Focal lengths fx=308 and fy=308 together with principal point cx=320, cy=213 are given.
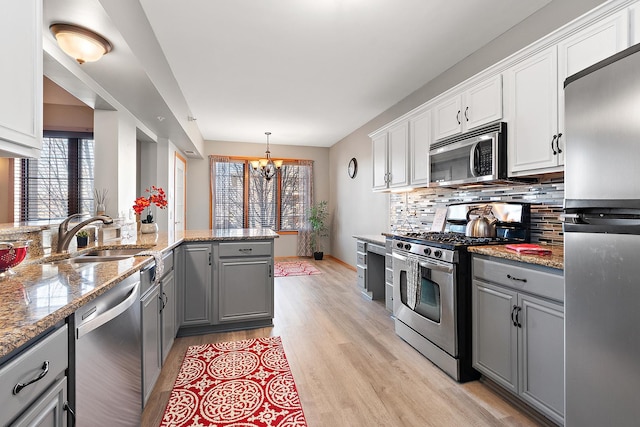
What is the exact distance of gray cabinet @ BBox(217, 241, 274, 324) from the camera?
9.37 ft

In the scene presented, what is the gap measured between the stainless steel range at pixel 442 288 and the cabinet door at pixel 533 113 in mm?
464

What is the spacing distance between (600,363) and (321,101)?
395cm

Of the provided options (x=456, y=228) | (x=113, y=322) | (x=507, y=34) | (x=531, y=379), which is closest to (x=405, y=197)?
(x=456, y=228)

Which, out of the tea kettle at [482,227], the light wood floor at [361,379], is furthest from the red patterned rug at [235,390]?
the tea kettle at [482,227]

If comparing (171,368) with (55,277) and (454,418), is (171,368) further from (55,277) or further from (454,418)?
(454,418)

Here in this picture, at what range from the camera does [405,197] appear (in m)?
4.13

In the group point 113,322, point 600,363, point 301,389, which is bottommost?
point 301,389

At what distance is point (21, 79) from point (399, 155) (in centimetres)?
322

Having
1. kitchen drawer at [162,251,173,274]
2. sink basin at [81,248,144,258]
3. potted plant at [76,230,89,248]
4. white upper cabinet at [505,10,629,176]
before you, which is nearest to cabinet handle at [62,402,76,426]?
kitchen drawer at [162,251,173,274]

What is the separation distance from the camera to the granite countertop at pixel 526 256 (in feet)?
5.14

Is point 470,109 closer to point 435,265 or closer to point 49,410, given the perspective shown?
point 435,265

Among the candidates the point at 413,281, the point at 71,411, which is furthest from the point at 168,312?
the point at 413,281

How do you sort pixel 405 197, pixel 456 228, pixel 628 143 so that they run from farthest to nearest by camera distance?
pixel 405 197 → pixel 456 228 → pixel 628 143

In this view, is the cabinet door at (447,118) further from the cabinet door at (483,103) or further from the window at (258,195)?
the window at (258,195)
